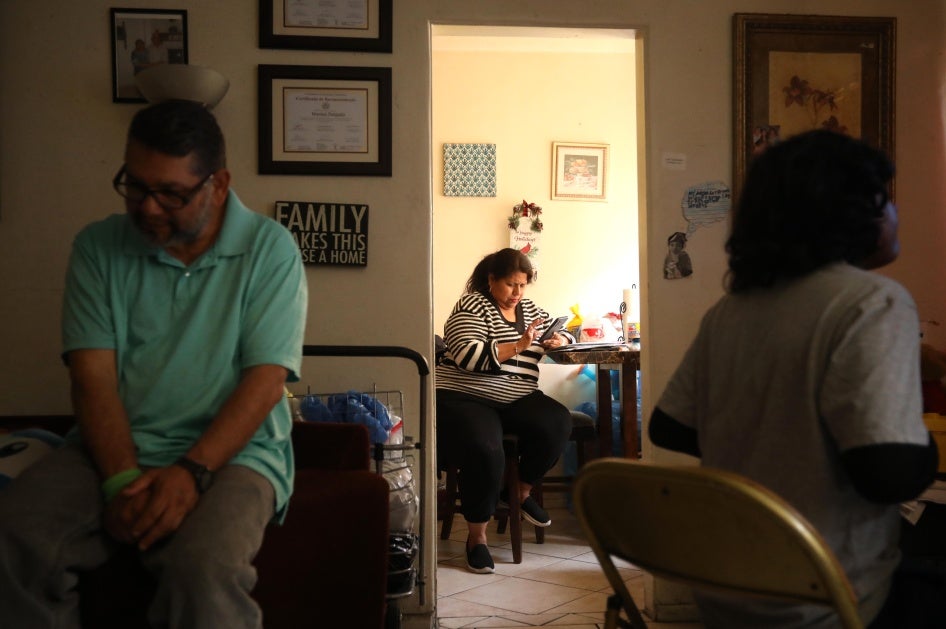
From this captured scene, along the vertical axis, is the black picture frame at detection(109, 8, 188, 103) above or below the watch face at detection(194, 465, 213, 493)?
above

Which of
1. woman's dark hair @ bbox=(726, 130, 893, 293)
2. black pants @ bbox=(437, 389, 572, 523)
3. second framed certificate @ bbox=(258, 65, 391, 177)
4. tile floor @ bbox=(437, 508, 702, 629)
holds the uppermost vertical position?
second framed certificate @ bbox=(258, 65, 391, 177)

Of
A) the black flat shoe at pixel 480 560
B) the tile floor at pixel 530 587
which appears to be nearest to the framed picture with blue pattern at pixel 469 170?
the tile floor at pixel 530 587

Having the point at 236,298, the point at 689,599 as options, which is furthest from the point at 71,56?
the point at 689,599

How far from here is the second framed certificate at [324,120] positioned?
2934 mm

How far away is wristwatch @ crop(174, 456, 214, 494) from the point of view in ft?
5.17

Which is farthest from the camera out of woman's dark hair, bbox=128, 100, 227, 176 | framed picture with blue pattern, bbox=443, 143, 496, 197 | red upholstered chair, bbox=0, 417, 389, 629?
framed picture with blue pattern, bbox=443, 143, 496, 197

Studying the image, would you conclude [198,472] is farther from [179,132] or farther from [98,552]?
[179,132]

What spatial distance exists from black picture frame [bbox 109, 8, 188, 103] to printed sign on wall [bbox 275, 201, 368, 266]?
1.88 feet

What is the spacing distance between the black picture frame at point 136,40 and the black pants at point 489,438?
1667 millimetres

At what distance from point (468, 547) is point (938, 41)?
248 centimetres

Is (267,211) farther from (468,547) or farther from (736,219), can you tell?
(736,219)

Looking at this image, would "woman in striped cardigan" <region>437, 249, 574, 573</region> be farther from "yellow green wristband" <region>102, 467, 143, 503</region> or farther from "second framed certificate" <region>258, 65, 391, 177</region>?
"yellow green wristband" <region>102, 467, 143, 503</region>

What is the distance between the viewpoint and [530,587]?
3430 mm

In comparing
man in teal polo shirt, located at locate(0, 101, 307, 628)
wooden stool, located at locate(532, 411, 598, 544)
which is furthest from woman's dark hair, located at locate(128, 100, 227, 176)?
wooden stool, located at locate(532, 411, 598, 544)
